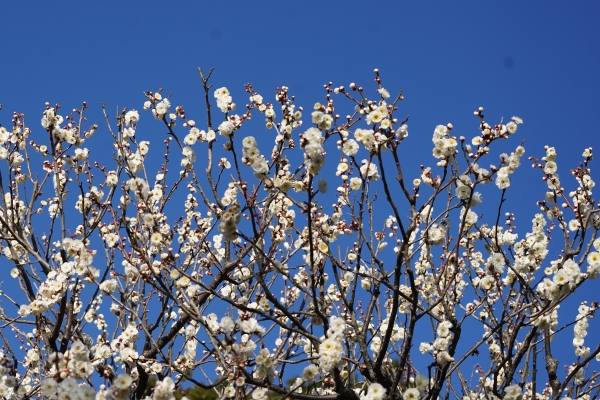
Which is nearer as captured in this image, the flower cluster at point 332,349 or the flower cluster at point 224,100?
the flower cluster at point 332,349

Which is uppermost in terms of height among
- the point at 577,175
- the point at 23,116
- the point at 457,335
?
the point at 23,116

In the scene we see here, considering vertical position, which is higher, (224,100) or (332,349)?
(224,100)

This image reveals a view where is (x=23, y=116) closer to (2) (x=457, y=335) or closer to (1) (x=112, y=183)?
(1) (x=112, y=183)

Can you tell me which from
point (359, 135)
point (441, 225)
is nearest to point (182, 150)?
point (359, 135)

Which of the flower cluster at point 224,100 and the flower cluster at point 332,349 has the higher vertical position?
the flower cluster at point 224,100

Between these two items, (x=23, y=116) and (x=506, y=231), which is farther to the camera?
(x=23, y=116)

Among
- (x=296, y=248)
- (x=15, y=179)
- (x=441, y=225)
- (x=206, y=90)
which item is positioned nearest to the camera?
(x=441, y=225)

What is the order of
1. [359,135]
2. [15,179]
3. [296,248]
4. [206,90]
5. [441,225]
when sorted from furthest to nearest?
[15,179], [296,248], [206,90], [441,225], [359,135]

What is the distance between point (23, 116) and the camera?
616 cm

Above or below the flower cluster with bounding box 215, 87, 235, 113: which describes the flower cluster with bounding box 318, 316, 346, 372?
below

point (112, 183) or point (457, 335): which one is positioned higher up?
point (112, 183)

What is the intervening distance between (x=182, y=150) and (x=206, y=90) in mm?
487

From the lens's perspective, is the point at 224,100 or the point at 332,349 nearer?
the point at 332,349

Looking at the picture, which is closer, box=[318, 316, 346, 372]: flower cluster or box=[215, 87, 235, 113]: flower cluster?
box=[318, 316, 346, 372]: flower cluster
